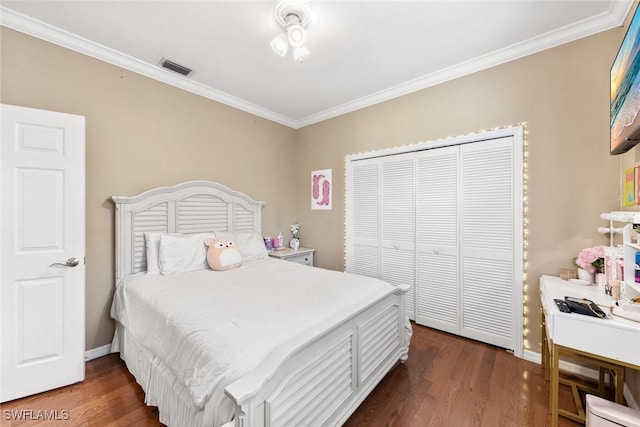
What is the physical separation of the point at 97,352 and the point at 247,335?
80.5 inches

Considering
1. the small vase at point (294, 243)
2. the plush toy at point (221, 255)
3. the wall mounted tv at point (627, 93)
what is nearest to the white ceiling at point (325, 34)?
the wall mounted tv at point (627, 93)

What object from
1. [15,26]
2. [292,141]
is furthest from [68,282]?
[292,141]

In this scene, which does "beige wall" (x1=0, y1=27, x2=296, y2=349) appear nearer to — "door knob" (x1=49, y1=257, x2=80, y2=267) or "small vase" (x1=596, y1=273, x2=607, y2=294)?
"door knob" (x1=49, y1=257, x2=80, y2=267)

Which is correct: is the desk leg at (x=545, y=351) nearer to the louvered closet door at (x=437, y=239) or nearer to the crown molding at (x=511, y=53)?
the louvered closet door at (x=437, y=239)

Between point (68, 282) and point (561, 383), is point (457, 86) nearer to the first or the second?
point (561, 383)

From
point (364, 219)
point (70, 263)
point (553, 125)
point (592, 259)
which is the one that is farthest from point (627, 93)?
point (70, 263)

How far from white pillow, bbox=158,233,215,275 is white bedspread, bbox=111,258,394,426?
0.46 ft

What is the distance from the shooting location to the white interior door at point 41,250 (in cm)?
175

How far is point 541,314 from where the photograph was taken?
213cm

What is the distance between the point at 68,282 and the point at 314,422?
6.76ft

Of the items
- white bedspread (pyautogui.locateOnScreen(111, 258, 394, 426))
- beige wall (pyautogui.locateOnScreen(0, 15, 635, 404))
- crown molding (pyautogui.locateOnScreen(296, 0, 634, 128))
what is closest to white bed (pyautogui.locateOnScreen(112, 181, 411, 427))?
white bedspread (pyautogui.locateOnScreen(111, 258, 394, 426))

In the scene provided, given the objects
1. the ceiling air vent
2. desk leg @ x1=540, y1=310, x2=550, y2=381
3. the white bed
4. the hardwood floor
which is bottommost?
the hardwood floor

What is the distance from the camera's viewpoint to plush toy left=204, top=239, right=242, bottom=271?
2.51m

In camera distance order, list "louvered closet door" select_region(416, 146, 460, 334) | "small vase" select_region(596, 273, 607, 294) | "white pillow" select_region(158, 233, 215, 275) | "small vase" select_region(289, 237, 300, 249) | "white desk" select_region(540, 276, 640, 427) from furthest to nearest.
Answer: "small vase" select_region(289, 237, 300, 249) < "louvered closet door" select_region(416, 146, 460, 334) < "white pillow" select_region(158, 233, 215, 275) < "small vase" select_region(596, 273, 607, 294) < "white desk" select_region(540, 276, 640, 427)
